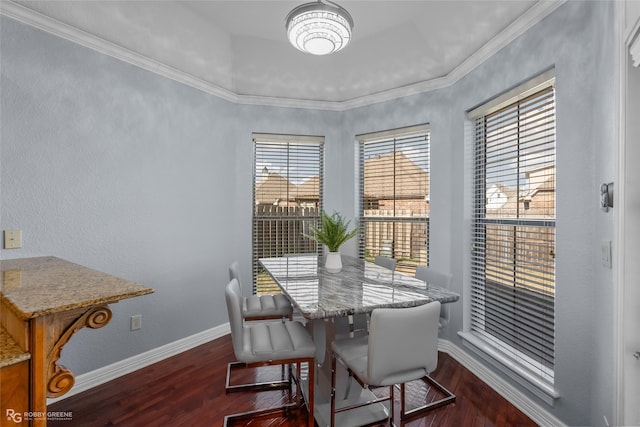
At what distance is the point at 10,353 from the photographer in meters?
0.96

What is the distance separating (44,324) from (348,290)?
1.43 meters

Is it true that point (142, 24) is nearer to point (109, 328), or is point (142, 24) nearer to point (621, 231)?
point (109, 328)

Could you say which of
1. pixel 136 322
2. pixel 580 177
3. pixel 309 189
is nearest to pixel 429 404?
pixel 580 177

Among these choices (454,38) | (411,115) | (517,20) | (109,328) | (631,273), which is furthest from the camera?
(411,115)

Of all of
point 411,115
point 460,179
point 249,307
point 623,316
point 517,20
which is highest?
point 517,20

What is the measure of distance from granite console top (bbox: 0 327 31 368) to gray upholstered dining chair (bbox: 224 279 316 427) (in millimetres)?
853

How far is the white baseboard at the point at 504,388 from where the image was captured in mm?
1926

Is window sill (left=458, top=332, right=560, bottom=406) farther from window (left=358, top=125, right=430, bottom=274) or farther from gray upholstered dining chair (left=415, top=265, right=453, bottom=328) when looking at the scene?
window (left=358, top=125, right=430, bottom=274)

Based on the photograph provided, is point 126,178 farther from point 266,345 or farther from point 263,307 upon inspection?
point 266,345

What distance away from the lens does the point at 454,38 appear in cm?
262

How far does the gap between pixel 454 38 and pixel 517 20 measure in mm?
568

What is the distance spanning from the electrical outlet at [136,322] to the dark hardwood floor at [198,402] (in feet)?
1.13

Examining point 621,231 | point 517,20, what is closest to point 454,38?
point 517,20

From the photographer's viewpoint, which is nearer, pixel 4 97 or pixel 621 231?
pixel 621 231
